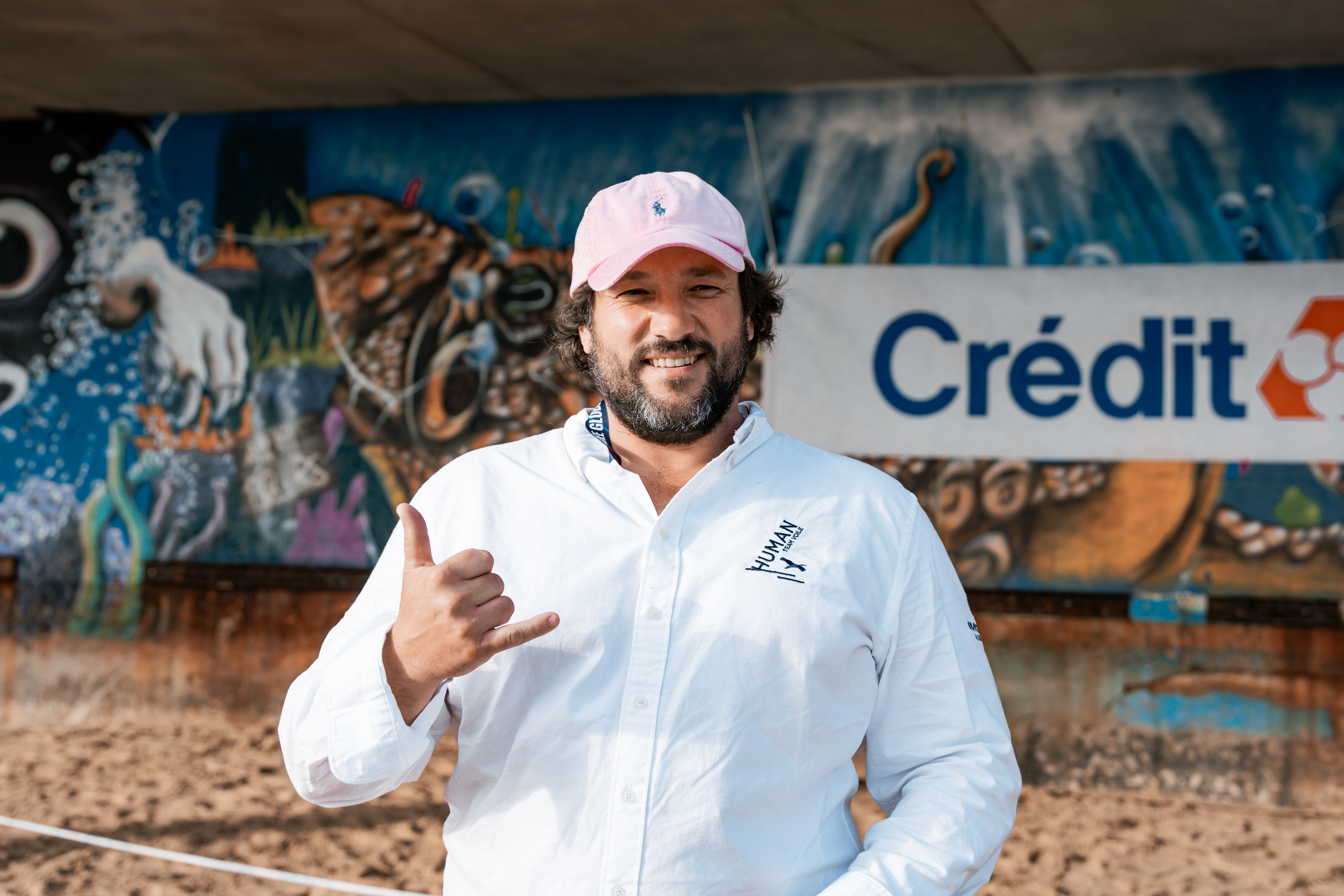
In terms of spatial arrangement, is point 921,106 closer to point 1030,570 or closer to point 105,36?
point 1030,570

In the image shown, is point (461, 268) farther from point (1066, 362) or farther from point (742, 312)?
point (742, 312)

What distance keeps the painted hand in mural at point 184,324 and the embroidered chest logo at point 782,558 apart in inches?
214

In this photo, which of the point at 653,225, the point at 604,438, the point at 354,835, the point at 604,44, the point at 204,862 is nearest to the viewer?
the point at 653,225

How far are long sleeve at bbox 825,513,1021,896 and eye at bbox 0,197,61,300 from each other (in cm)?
651

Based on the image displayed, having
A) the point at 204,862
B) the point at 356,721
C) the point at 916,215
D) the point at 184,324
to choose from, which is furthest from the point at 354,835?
the point at 916,215

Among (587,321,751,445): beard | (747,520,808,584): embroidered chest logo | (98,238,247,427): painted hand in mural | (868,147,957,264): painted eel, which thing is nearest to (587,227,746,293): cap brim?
(587,321,751,445): beard

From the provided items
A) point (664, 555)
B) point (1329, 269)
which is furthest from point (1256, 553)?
point (664, 555)

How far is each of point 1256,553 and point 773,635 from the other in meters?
4.53

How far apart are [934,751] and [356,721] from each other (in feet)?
2.59

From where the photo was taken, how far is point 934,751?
158 cm

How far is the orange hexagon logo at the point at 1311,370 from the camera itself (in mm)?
5176

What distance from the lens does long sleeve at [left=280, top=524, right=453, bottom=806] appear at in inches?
56.9

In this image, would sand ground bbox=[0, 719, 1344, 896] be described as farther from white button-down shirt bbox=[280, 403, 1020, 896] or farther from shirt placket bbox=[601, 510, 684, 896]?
shirt placket bbox=[601, 510, 684, 896]

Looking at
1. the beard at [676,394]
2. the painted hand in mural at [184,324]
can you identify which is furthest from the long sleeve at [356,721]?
the painted hand in mural at [184,324]
